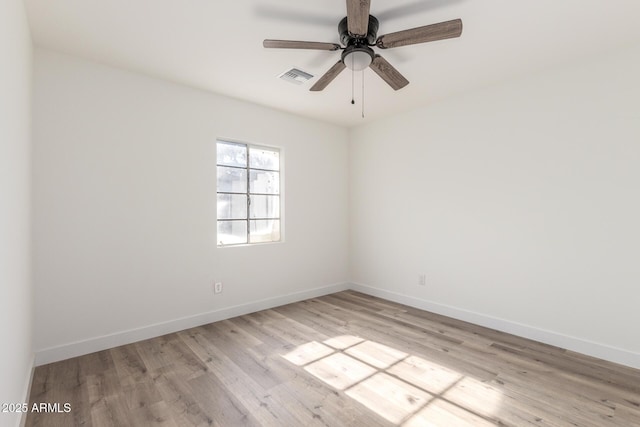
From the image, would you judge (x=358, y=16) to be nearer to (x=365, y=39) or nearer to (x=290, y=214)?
(x=365, y=39)

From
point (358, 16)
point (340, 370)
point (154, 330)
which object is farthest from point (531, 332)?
point (154, 330)

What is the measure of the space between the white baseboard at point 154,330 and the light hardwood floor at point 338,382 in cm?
8

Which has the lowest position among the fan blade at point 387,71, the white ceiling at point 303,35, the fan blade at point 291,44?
the fan blade at point 387,71

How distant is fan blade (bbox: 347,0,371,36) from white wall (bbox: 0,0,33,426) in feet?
5.40

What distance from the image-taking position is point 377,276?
4.39 meters

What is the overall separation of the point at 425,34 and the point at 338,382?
7.93ft

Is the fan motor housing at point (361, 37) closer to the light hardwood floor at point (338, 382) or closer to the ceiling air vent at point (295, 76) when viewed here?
the ceiling air vent at point (295, 76)

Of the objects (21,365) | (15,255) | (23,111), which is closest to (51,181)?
(23,111)

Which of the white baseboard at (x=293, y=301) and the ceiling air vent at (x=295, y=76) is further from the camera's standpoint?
the ceiling air vent at (x=295, y=76)

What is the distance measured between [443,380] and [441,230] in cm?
184

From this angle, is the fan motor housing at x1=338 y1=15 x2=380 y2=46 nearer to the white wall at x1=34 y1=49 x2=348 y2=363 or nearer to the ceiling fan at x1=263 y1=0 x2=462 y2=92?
the ceiling fan at x1=263 y1=0 x2=462 y2=92

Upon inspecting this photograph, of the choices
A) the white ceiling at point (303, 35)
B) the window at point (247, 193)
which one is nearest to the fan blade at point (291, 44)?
the white ceiling at point (303, 35)

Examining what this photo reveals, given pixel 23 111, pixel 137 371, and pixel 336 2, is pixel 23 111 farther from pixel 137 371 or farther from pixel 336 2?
pixel 336 2

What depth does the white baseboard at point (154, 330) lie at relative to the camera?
8.18ft
